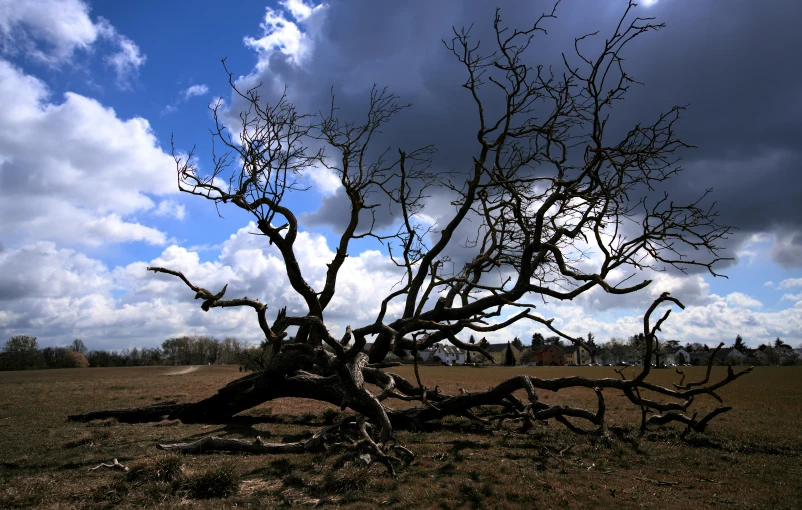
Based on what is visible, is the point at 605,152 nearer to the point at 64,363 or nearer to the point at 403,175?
the point at 403,175

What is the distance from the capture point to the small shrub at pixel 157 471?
638 centimetres

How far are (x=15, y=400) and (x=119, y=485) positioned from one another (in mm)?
17297

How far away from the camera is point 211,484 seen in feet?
20.0

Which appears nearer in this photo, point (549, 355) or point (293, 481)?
point (293, 481)

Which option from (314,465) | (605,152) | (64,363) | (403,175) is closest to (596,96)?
(605,152)

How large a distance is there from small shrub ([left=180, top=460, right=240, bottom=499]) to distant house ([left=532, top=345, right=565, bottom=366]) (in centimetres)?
11752

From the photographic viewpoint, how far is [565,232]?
10.9m

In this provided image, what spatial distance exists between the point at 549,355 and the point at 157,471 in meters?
122

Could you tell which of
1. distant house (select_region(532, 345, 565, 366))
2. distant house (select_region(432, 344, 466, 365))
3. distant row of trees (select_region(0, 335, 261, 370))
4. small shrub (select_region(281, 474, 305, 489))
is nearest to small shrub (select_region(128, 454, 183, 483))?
small shrub (select_region(281, 474, 305, 489))

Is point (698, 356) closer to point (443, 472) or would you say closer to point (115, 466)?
point (443, 472)

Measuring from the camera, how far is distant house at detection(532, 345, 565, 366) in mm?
117825

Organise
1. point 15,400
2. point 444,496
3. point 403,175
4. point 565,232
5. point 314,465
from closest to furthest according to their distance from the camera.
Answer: point 444,496 < point 314,465 < point 565,232 < point 403,175 < point 15,400

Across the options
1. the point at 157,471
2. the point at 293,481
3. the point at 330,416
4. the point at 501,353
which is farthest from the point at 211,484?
the point at 501,353

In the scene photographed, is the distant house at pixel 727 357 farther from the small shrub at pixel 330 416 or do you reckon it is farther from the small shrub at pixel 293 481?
the small shrub at pixel 330 416
